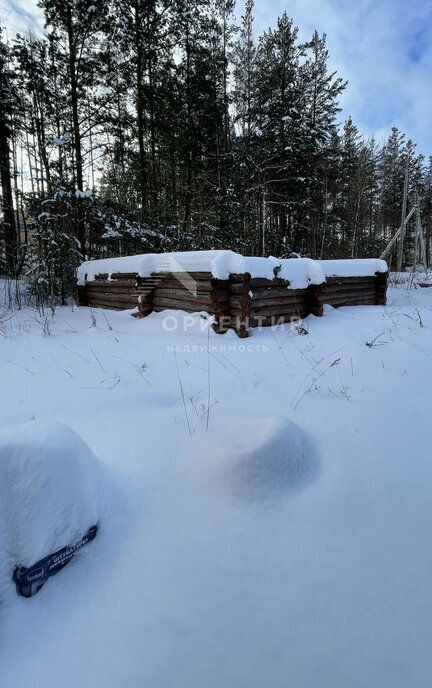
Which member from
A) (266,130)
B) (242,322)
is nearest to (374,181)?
(266,130)

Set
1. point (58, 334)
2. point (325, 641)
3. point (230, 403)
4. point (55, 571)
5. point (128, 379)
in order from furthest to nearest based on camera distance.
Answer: point (58, 334), point (128, 379), point (230, 403), point (55, 571), point (325, 641)

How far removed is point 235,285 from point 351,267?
4.07 m

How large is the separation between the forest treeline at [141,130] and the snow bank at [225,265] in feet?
→ 9.51

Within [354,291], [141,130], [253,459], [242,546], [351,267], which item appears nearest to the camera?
[242,546]

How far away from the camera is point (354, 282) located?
8.06m

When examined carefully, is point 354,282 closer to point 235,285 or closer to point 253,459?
point 235,285

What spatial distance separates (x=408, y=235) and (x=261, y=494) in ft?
130

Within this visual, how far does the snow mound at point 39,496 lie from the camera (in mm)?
1271

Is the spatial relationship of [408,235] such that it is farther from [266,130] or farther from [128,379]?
[128,379]

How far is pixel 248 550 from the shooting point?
1.49 meters

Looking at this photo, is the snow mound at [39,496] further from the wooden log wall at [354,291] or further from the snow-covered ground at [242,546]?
the wooden log wall at [354,291]

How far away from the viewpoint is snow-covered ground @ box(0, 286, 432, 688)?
1.09 meters

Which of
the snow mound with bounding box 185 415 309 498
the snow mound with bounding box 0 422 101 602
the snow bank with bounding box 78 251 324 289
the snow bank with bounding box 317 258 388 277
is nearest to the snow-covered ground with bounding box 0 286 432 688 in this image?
the snow mound with bounding box 185 415 309 498

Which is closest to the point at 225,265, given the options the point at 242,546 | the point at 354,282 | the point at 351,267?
the point at 351,267
